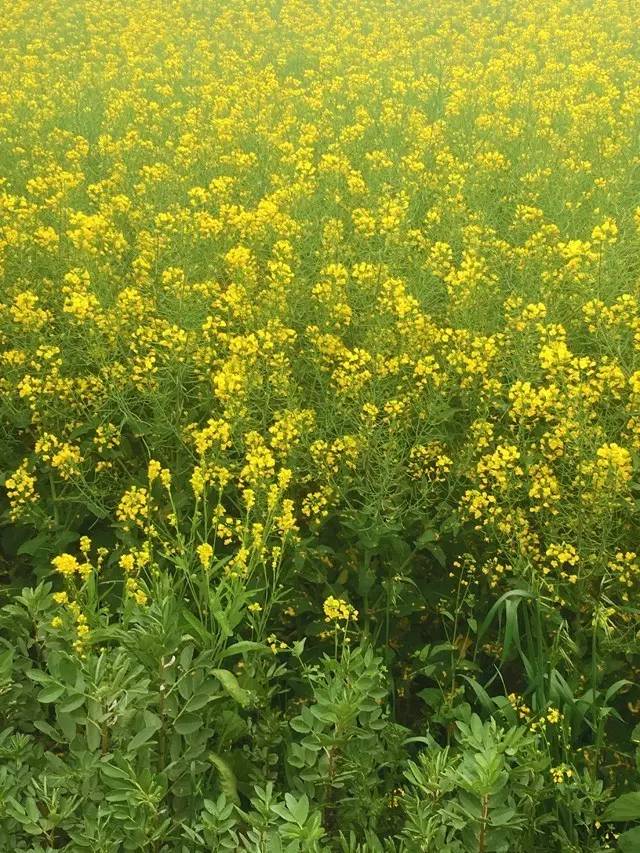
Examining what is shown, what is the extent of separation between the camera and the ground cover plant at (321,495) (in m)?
1.91

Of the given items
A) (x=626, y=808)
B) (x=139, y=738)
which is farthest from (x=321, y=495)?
(x=626, y=808)

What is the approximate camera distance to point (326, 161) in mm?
4992

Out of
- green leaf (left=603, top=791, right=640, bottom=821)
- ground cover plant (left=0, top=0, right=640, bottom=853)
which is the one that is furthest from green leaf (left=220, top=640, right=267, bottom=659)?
green leaf (left=603, top=791, right=640, bottom=821)

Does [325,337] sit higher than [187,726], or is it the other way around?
[325,337]

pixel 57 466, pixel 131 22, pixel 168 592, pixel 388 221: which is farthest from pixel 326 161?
pixel 131 22

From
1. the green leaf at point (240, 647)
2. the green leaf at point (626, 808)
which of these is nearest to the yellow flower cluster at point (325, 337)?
the green leaf at point (240, 647)

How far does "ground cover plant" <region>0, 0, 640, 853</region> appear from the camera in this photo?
1910mm

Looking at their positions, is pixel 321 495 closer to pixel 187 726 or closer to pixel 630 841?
pixel 187 726

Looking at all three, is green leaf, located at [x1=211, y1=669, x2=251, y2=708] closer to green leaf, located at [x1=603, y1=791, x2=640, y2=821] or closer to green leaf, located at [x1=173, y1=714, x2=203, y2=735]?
green leaf, located at [x1=173, y1=714, x2=203, y2=735]

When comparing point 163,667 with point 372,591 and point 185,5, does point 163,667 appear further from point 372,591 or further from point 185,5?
point 185,5

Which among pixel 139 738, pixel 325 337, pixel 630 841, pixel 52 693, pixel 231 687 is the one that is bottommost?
pixel 630 841

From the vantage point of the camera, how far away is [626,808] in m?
1.92

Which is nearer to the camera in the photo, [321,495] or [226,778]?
[226,778]

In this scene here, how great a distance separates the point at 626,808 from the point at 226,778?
91 centimetres
